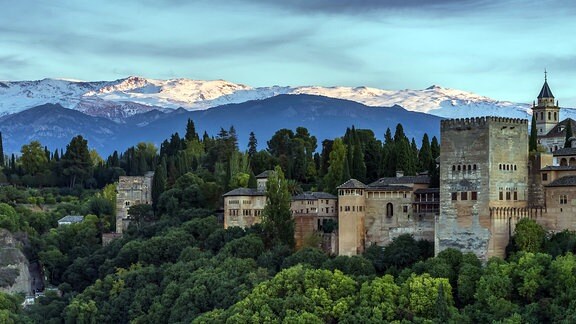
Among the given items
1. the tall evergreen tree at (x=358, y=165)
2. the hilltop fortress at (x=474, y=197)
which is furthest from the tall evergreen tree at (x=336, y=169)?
the hilltop fortress at (x=474, y=197)

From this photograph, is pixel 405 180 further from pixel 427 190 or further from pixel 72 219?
pixel 72 219

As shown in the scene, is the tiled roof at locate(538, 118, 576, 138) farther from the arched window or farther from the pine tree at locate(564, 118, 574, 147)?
the arched window

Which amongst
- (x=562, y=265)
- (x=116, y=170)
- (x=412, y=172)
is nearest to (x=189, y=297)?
(x=412, y=172)

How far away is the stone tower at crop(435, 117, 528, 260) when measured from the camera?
53.4 m

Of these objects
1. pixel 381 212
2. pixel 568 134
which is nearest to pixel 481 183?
pixel 381 212

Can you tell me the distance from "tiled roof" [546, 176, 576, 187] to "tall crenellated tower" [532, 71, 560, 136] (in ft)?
67.6

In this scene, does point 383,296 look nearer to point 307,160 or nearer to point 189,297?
point 189,297

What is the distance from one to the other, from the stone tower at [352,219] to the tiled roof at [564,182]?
1035cm

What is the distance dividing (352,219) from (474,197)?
25.0ft

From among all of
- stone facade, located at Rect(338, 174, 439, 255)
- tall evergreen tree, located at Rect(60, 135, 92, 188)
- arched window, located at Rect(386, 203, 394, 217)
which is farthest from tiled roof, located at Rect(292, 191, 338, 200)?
tall evergreen tree, located at Rect(60, 135, 92, 188)

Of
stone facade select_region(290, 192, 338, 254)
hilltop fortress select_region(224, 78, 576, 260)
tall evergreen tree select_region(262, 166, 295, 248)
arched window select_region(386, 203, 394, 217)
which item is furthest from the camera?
tall evergreen tree select_region(262, 166, 295, 248)

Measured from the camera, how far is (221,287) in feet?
191

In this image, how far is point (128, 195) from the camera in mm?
79812

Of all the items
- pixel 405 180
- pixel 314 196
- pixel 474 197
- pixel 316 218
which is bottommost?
pixel 316 218
